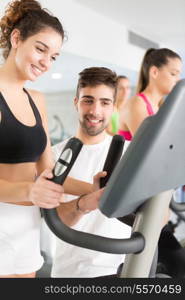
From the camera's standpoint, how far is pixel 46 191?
2.06 ft

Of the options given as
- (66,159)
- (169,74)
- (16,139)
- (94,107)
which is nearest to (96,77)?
(94,107)

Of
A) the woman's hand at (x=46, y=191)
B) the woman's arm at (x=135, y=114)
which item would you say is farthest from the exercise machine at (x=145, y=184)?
the woman's arm at (x=135, y=114)

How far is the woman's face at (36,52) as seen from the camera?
89 cm

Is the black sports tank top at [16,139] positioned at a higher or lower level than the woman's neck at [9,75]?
lower

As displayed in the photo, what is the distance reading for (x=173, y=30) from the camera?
73.9 inches

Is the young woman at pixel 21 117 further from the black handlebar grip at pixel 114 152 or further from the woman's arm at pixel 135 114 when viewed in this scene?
the woman's arm at pixel 135 114

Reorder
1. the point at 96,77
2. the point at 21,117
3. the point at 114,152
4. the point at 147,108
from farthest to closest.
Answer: the point at 147,108 → the point at 96,77 → the point at 21,117 → the point at 114,152

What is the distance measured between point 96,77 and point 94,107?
9 centimetres

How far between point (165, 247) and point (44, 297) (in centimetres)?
61

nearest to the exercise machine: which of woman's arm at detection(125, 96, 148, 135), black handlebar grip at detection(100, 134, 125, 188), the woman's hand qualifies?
the woman's hand

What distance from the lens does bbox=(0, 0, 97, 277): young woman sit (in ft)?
2.86

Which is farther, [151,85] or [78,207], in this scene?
[151,85]

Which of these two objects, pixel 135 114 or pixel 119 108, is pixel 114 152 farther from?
pixel 119 108

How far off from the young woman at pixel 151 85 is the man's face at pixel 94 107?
0.56ft
